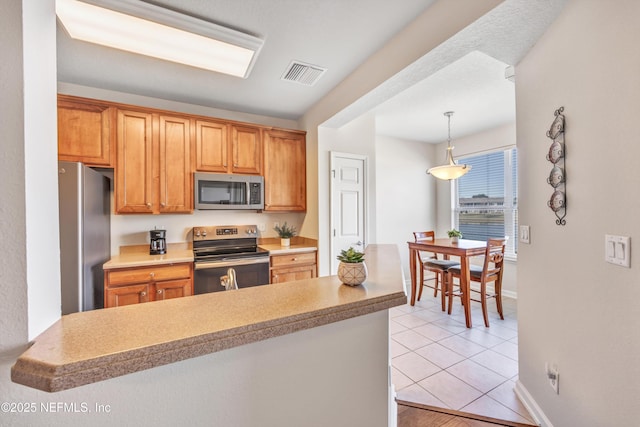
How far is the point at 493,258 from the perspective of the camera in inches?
123

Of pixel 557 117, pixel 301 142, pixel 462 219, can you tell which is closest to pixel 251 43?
pixel 301 142

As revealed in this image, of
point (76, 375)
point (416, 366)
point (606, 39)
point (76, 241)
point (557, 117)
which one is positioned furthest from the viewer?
point (416, 366)

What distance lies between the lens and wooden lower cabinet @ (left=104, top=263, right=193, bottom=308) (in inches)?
89.7

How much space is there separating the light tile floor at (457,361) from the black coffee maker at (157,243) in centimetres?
250

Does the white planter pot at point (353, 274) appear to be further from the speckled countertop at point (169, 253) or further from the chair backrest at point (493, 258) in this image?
the chair backrest at point (493, 258)

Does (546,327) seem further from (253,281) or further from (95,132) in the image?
(95,132)

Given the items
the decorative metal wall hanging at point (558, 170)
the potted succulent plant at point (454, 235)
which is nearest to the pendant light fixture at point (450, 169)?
the potted succulent plant at point (454, 235)

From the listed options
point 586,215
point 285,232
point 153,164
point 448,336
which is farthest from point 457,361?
point 153,164

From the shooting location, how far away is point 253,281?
2.87m

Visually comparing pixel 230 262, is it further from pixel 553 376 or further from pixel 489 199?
pixel 489 199

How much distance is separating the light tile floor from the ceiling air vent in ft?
8.76

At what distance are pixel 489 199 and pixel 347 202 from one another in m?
2.70

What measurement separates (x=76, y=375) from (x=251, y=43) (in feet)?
6.95

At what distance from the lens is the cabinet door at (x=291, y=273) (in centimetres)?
300
